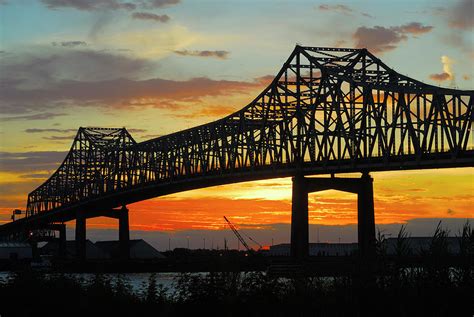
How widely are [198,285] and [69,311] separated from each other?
297 inches

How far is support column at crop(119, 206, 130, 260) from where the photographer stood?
7032 inches

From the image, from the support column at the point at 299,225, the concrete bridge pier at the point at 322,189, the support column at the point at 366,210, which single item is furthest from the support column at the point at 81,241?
the support column at the point at 366,210

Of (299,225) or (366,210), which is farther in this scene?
(299,225)

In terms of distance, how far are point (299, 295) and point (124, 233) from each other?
14361 cm

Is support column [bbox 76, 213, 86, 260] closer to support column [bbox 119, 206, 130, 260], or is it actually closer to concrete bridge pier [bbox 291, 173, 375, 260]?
support column [bbox 119, 206, 130, 260]

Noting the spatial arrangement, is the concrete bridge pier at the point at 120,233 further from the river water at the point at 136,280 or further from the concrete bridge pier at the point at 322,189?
the concrete bridge pier at the point at 322,189

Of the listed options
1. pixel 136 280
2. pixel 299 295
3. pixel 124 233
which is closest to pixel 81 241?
pixel 124 233

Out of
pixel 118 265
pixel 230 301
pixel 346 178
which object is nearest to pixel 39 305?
pixel 230 301

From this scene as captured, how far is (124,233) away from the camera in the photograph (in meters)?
180

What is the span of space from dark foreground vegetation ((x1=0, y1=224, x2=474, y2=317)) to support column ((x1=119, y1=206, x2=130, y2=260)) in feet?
417

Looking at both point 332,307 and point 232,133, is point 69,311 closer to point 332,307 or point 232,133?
point 332,307

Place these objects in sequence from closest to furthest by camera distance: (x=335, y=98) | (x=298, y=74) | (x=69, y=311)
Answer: (x=69, y=311)
(x=335, y=98)
(x=298, y=74)

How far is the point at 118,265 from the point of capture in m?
167

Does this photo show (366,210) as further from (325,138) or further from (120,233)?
(120,233)
